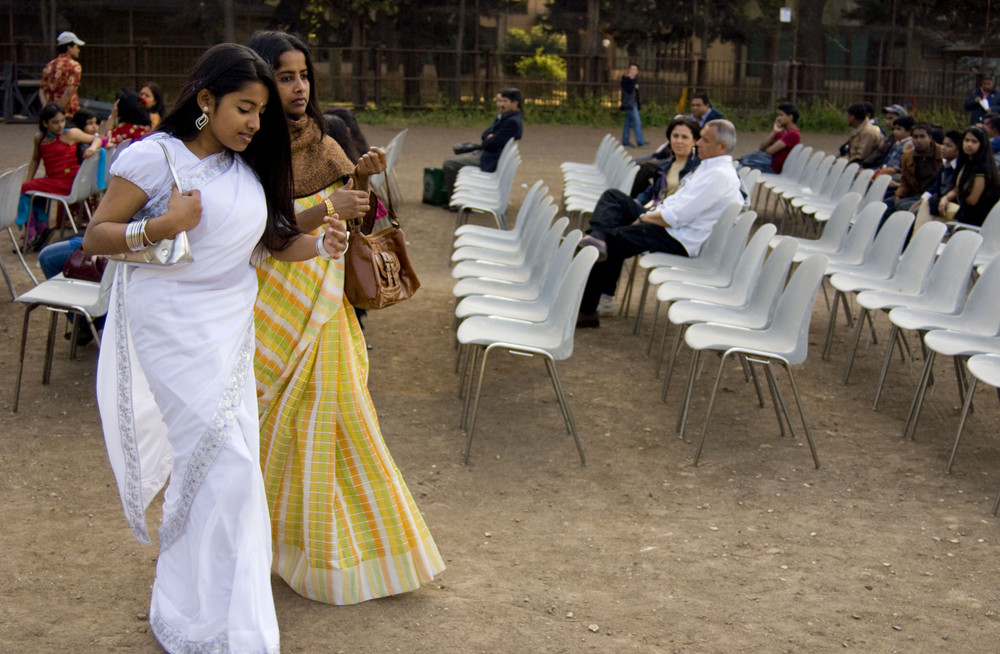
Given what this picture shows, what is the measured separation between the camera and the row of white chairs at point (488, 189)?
855cm

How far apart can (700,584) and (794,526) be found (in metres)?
0.69

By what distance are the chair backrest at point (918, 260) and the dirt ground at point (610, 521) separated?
50 cm

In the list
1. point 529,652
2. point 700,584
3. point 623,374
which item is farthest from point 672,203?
point 529,652

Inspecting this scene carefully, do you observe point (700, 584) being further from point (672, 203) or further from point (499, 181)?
point (499, 181)

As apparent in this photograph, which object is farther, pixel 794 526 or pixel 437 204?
pixel 437 204

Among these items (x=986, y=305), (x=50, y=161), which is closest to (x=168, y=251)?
(x=986, y=305)

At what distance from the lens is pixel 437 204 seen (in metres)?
11.1

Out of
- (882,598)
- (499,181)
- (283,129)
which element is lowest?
(882,598)

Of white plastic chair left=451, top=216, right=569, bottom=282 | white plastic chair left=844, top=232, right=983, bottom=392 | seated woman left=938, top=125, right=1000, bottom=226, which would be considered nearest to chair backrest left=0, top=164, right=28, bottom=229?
white plastic chair left=451, top=216, right=569, bottom=282

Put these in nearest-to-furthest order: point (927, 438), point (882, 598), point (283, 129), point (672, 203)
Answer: point (283, 129) < point (882, 598) < point (927, 438) < point (672, 203)

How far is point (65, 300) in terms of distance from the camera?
17.1ft

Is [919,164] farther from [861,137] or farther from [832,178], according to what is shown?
[861,137]

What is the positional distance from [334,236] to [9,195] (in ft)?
15.8

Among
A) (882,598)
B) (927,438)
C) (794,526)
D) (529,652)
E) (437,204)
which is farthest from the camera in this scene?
(437,204)
